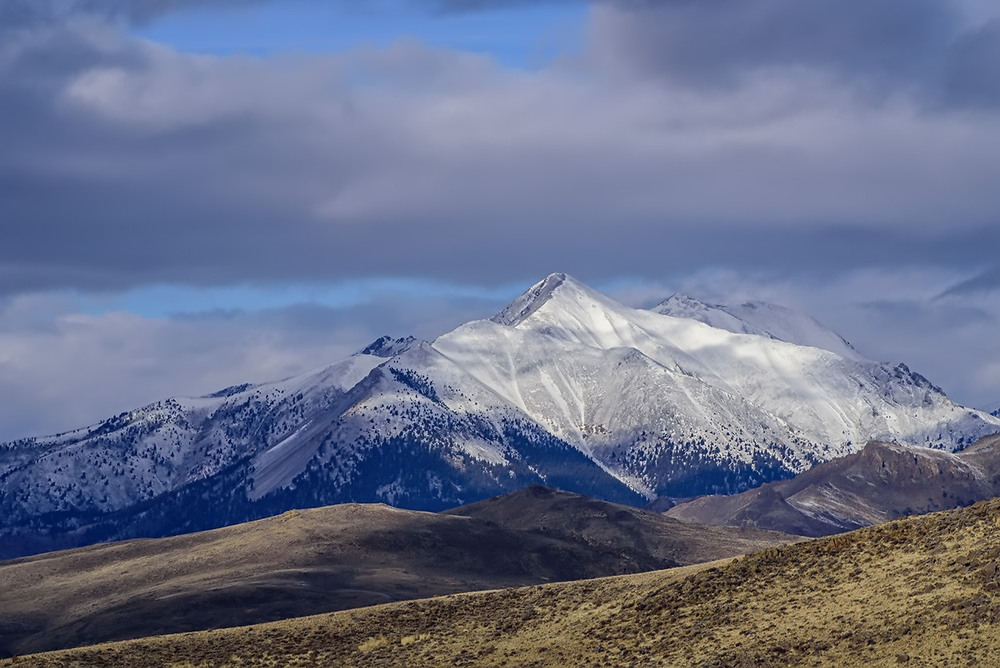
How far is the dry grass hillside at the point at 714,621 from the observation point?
90688 millimetres

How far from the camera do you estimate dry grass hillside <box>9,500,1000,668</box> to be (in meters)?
90.7

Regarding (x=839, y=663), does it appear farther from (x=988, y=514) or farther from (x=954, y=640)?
(x=988, y=514)

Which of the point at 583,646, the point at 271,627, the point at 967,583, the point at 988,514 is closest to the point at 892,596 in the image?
the point at 967,583

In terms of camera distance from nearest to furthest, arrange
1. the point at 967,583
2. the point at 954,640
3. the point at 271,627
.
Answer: the point at 954,640
the point at 967,583
the point at 271,627

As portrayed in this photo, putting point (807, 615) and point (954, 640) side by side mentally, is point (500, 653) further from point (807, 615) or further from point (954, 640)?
point (954, 640)

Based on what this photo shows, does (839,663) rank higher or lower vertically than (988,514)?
lower

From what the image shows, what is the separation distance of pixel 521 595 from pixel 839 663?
32.5 metres

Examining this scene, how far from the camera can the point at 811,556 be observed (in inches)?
4237

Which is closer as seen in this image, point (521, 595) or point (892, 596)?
point (892, 596)

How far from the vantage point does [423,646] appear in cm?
10944

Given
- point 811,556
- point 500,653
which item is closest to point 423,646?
point 500,653

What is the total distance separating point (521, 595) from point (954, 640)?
123 feet

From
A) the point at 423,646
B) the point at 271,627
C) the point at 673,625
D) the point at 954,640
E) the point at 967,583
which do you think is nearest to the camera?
the point at 954,640

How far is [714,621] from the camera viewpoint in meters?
101
